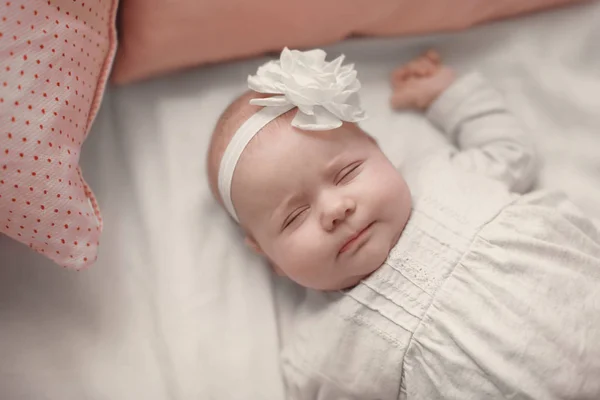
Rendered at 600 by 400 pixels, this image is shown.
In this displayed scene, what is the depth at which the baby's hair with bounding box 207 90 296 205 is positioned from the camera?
3.12ft

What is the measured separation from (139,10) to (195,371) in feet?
2.07

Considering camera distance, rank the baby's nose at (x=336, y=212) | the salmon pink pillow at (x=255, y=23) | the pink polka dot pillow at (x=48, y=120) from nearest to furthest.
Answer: the pink polka dot pillow at (x=48, y=120), the baby's nose at (x=336, y=212), the salmon pink pillow at (x=255, y=23)

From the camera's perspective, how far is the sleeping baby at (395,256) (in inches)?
35.2

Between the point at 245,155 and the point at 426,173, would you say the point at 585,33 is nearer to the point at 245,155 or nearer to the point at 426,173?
the point at 426,173

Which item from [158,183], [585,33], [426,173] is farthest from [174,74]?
[585,33]

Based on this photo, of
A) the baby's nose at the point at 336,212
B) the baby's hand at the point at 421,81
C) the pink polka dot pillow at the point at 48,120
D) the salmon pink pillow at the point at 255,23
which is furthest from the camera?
the baby's hand at the point at 421,81

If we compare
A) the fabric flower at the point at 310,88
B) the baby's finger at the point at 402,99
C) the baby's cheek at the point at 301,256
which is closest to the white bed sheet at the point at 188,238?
the baby's finger at the point at 402,99

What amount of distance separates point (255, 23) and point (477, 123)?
0.46m

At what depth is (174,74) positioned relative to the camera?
121 cm

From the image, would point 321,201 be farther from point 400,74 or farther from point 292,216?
point 400,74

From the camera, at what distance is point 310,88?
0.91 m

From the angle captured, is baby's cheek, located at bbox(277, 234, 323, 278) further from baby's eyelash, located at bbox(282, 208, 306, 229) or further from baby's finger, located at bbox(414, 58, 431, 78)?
baby's finger, located at bbox(414, 58, 431, 78)

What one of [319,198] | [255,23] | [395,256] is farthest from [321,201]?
[255,23]

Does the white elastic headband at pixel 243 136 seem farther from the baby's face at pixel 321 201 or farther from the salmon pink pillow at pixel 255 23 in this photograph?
the salmon pink pillow at pixel 255 23
